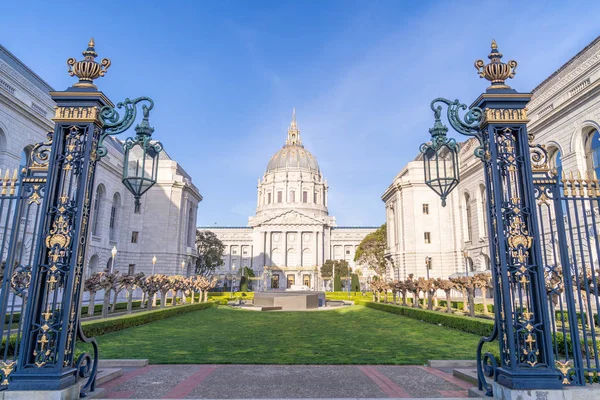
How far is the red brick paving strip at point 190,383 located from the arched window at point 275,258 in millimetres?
82934

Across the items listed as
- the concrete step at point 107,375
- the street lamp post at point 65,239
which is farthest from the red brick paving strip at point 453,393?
the concrete step at point 107,375

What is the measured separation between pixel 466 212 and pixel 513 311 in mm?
41074

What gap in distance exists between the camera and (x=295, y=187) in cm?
10556

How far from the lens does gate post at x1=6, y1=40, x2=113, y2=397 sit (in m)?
5.67

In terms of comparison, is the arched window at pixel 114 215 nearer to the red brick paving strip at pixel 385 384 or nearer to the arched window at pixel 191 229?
the arched window at pixel 191 229

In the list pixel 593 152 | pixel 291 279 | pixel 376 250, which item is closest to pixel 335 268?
pixel 291 279

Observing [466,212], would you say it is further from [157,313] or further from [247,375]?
[247,375]

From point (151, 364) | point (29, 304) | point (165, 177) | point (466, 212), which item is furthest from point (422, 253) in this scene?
point (29, 304)

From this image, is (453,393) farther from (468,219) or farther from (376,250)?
(376,250)

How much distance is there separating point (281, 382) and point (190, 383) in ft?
5.67

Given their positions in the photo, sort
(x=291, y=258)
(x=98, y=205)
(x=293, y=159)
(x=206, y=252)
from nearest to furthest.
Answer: (x=98, y=205), (x=206, y=252), (x=291, y=258), (x=293, y=159)

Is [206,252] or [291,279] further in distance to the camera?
[291,279]

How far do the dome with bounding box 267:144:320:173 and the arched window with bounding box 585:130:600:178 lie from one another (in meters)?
85.5

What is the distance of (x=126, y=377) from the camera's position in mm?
7906
